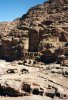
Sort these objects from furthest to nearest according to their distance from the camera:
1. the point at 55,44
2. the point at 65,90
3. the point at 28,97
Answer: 1. the point at 55,44
2. the point at 65,90
3. the point at 28,97

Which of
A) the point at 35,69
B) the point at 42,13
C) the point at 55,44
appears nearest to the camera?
the point at 35,69

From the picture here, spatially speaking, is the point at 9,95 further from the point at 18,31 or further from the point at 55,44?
the point at 18,31

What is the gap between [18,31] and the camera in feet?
299

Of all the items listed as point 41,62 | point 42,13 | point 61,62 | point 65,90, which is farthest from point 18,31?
point 65,90

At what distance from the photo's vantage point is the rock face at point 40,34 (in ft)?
266

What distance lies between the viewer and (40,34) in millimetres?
85562

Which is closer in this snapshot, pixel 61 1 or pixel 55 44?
pixel 55 44

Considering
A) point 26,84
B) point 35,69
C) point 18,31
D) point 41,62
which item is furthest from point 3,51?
point 26,84

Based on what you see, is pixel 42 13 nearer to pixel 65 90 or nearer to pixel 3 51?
pixel 3 51

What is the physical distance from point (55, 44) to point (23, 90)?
39744 millimetres

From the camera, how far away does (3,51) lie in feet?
293

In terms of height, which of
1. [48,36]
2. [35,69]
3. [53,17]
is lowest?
[35,69]

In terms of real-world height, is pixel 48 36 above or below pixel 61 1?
below

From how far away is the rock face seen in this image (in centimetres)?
8094
